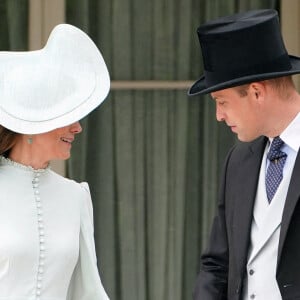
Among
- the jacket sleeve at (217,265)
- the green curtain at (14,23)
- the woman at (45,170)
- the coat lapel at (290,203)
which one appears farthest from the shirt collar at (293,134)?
the green curtain at (14,23)

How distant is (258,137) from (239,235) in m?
0.35

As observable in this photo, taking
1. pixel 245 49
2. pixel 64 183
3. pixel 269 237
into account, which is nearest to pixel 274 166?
pixel 269 237

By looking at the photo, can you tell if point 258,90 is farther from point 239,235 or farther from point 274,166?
point 239,235

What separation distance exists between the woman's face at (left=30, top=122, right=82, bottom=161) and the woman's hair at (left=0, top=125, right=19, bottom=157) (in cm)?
6

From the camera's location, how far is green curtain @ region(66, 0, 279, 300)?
560cm

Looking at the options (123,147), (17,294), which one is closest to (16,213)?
(17,294)

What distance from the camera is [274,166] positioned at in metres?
3.50

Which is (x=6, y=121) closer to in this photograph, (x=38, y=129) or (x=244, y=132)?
(x=38, y=129)

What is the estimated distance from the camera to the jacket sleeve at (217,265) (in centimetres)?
367

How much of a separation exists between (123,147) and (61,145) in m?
2.25

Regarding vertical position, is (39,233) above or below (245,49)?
below

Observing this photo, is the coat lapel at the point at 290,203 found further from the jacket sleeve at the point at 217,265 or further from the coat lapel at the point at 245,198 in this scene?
the jacket sleeve at the point at 217,265

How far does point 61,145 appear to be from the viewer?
3402 mm

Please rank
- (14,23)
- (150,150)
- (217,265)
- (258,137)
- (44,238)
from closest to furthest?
(44,238) → (258,137) → (217,265) → (14,23) → (150,150)
